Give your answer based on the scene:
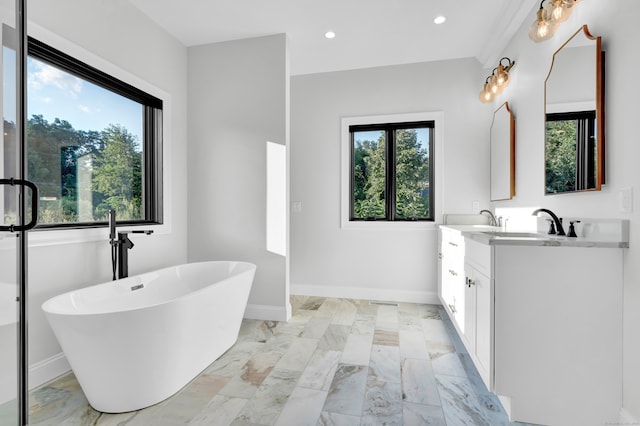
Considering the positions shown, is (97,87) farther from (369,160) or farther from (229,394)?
(369,160)

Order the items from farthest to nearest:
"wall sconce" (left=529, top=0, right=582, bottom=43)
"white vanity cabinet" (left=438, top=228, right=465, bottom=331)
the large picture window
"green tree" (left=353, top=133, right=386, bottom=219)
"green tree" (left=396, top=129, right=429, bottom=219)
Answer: "green tree" (left=353, top=133, right=386, bottom=219) < "green tree" (left=396, top=129, right=429, bottom=219) < "white vanity cabinet" (left=438, top=228, right=465, bottom=331) < the large picture window < "wall sconce" (left=529, top=0, right=582, bottom=43)

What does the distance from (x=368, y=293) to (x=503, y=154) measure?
1.98 meters

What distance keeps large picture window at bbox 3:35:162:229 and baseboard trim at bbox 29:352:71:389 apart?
847 millimetres

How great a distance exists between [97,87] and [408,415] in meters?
3.06

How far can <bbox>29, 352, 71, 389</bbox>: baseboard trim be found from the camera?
1.91m

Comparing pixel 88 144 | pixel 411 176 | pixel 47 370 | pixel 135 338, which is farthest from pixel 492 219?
pixel 47 370

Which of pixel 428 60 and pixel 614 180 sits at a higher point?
pixel 428 60

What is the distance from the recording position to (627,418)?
1.41m

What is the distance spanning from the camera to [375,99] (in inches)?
143

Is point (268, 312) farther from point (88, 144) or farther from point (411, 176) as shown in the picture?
point (411, 176)

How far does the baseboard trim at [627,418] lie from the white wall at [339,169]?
207cm

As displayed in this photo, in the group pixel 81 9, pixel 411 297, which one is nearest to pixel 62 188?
pixel 81 9

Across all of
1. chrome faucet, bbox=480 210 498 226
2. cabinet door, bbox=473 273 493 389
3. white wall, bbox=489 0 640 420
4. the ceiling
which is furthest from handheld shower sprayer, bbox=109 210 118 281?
chrome faucet, bbox=480 210 498 226

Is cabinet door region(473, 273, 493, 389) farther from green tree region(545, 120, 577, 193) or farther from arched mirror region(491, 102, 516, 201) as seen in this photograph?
arched mirror region(491, 102, 516, 201)
